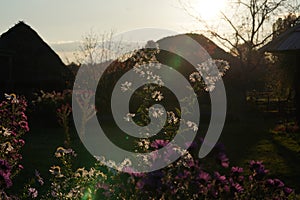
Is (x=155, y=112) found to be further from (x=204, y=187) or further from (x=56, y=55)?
(x=56, y=55)

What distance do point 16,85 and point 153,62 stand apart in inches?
836

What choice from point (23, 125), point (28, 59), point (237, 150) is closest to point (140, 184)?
point (23, 125)

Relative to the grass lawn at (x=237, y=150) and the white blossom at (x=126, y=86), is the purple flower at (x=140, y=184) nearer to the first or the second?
the white blossom at (x=126, y=86)

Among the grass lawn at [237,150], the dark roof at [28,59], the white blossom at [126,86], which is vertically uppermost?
the dark roof at [28,59]

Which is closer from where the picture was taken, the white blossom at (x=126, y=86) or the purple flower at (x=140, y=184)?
the purple flower at (x=140, y=184)

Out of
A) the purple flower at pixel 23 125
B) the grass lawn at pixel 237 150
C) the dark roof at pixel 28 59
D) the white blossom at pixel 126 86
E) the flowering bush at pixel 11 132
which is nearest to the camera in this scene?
the flowering bush at pixel 11 132

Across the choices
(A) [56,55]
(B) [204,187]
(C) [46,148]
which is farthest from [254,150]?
(A) [56,55]

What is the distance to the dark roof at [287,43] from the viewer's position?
45.9 feet

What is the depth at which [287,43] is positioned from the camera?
14.5 m

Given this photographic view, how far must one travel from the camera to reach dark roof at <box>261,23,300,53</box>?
13994mm

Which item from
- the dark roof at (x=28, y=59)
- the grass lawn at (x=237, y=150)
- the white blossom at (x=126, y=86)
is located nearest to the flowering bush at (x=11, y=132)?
the grass lawn at (x=237, y=150)

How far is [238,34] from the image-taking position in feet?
93.7

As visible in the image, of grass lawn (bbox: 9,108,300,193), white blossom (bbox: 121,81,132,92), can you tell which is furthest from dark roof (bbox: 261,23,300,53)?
white blossom (bbox: 121,81,132,92)

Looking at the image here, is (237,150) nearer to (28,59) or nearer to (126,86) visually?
(126,86)
